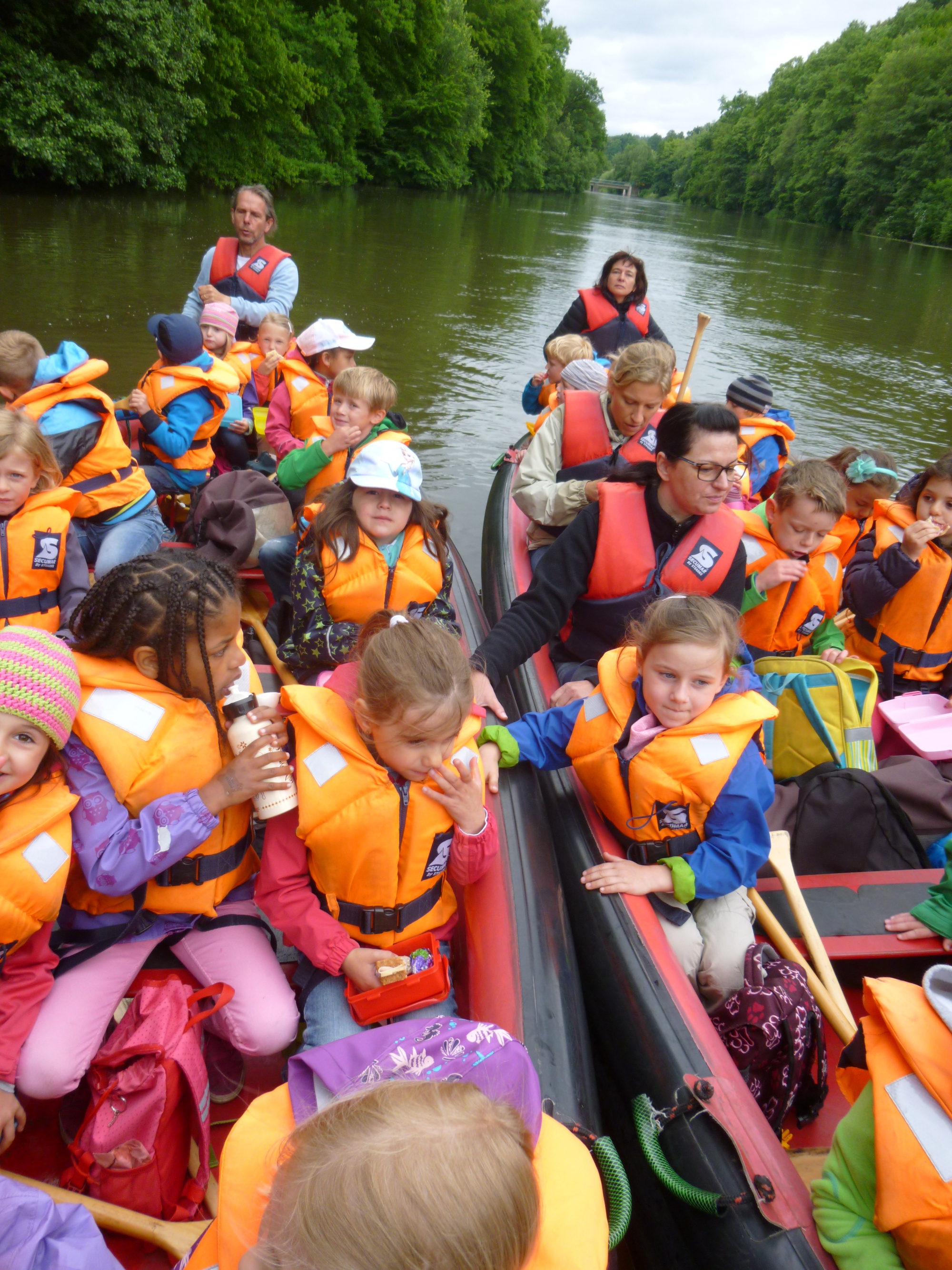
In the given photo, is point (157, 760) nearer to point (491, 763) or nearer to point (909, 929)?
point (491, 763)

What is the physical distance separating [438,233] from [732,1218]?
58.6 feet

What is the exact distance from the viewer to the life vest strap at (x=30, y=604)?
2.31 metres

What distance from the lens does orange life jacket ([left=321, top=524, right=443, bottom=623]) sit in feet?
7.75

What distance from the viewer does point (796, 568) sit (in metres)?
2.66

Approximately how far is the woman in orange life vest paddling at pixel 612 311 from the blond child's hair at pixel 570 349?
483 millimetres

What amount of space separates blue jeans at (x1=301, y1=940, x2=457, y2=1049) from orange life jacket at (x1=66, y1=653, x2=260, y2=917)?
0.28 meters

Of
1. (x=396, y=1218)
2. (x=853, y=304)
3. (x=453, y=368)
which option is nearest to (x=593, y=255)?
(x=853, y=304)

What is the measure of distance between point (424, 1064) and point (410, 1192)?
336 millimetres

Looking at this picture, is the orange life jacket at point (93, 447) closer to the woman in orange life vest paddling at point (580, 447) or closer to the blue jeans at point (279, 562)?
the blue jeans at point (279, 562)

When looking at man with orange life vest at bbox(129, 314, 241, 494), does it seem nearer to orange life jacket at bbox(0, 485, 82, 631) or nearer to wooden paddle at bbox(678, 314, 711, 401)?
orange life jacket at bbox(0, 485, 82, 631)

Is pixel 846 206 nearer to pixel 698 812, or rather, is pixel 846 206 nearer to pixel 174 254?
pixel 174 254

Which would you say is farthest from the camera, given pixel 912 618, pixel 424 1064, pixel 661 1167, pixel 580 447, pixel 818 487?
pixel 580 447

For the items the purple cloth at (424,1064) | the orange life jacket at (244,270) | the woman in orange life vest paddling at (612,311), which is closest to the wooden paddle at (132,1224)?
the purple cloth at (424,1064)

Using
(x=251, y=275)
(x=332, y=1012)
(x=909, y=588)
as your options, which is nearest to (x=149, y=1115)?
(x=332, y=1012)
